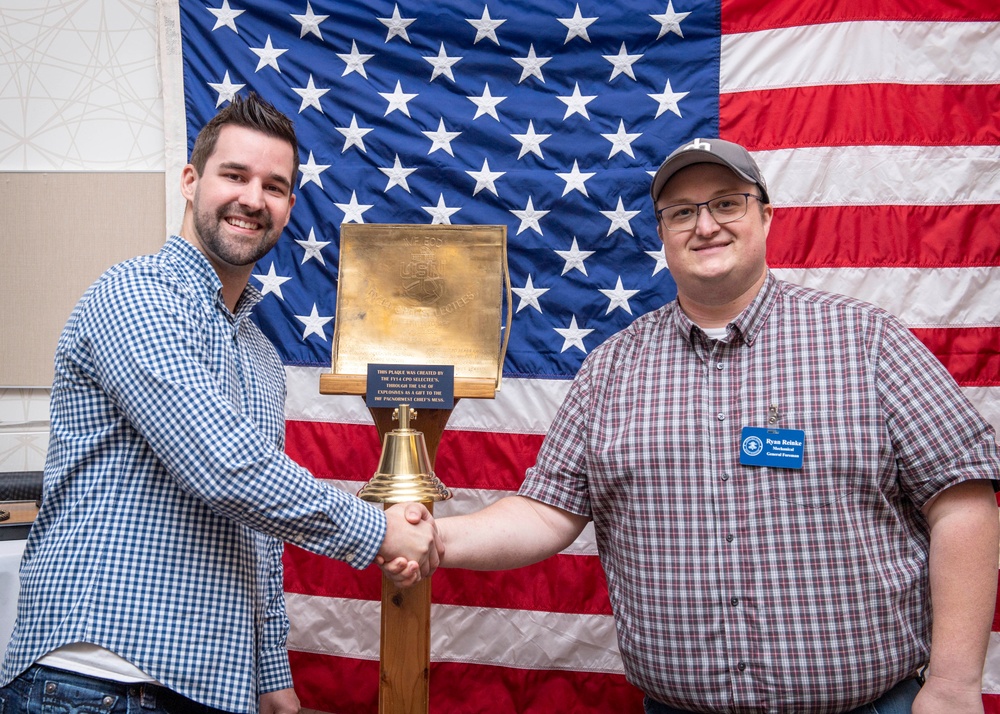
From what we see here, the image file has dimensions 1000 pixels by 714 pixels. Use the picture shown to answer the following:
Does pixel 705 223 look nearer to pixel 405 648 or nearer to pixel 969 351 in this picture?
pixel 405 648

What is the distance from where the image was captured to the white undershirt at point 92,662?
1.44 m

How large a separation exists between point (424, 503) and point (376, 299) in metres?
0.60

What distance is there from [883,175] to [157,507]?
247 centimetres

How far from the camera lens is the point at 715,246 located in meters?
1.84

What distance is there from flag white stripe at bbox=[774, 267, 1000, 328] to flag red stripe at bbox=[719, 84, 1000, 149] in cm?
44

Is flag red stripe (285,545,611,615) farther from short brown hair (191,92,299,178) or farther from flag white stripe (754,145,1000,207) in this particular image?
short brown hair (191,92,299,178)

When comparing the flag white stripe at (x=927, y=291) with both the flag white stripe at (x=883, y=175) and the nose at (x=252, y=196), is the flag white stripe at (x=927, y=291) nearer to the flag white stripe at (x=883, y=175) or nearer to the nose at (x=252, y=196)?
the flag white stripe at (x=883, y=175)

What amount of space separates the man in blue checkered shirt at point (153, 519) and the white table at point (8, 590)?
2.58 ft

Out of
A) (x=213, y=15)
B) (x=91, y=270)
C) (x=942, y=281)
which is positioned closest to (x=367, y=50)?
(x=213, y=15)

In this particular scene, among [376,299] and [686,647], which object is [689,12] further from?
[686,647]

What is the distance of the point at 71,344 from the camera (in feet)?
5.09

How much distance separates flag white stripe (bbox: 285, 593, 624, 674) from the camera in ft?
9.42

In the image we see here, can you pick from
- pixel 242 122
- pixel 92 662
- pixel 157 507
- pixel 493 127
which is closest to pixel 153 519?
pixel 157 507

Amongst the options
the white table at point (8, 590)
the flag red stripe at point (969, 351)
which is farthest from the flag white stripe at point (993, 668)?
the white table at point (8, 590)
